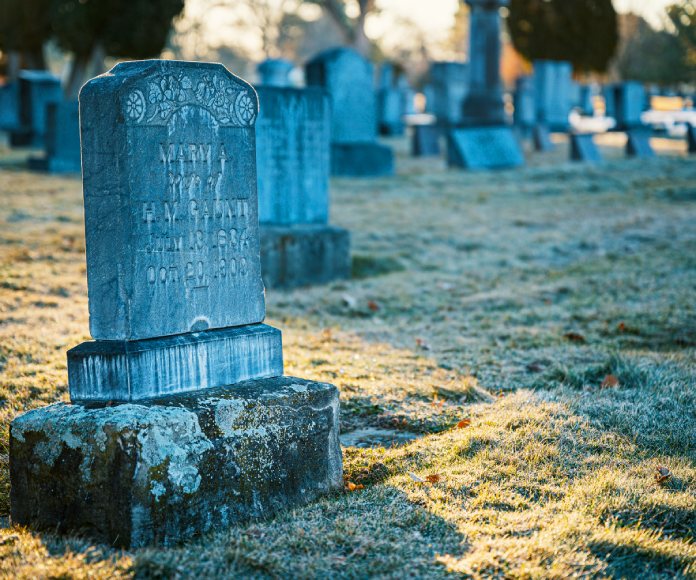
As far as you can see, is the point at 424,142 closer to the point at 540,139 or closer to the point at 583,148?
the point at 540,139

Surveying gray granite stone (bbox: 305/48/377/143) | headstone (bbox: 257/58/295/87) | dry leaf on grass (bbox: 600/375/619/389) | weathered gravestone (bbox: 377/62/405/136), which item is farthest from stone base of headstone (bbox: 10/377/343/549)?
weathered gravestone (bbox: 377/62/405/136)

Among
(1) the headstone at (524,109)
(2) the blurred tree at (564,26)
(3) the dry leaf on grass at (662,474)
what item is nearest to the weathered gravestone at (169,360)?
(3) the dry leaf on grass at (662,474)

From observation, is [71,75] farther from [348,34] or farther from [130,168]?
[130,168]

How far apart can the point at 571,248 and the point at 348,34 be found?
33.3 m

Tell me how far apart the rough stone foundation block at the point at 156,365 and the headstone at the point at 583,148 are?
51.7 feet

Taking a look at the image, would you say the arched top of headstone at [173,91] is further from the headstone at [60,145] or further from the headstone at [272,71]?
the headstone at [272,71]

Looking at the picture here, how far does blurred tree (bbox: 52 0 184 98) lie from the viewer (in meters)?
27.4

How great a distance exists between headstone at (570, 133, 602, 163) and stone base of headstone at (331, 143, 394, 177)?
4.36 metres

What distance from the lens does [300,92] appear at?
8.30 meters

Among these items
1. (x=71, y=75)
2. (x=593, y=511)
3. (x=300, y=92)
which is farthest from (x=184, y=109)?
(x=71, y=75)

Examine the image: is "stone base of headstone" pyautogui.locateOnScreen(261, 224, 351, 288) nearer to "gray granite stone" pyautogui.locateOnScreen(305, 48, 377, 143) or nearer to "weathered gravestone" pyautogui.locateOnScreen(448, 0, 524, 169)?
"gray granite stone" pyautogui.locateOnScreen(305, 48, 377, 143)

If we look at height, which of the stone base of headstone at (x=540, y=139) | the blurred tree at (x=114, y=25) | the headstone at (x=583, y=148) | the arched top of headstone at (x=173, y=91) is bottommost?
the arched top of headstone at (x=173, y=91)

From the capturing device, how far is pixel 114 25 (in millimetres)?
28047

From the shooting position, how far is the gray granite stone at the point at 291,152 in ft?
27.0
